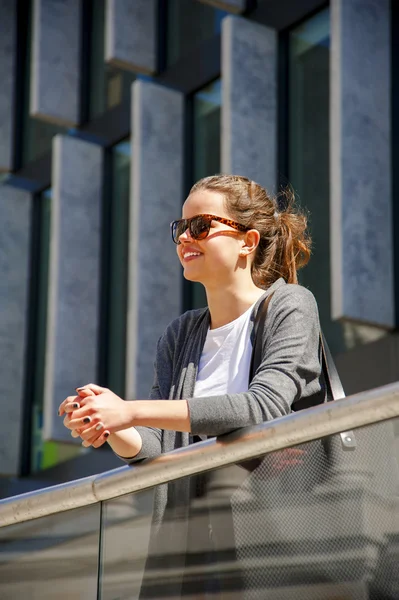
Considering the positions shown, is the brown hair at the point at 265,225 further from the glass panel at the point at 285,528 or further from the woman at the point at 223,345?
the glass panel at the point at 285,528

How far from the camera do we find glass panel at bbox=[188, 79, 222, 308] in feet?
41.9

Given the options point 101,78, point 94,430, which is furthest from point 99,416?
point 101,78

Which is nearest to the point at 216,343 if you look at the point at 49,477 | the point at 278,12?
the point at 278,12

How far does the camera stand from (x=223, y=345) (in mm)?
2764

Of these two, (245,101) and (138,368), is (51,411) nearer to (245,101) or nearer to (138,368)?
(138,368)

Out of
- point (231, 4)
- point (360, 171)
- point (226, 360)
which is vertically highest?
point (231, 4)

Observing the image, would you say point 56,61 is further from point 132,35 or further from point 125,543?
point 125,543

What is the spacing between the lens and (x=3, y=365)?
50.5ft

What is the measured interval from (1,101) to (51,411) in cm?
569

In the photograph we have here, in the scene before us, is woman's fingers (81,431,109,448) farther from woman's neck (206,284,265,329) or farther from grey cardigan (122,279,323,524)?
woman's neck (206,284,265,329)

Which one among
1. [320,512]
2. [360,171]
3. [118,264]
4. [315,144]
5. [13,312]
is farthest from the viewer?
[13,312]

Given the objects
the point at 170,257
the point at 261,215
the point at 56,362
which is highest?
the point at 170,257

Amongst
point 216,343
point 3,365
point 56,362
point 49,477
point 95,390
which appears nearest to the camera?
point 95,390

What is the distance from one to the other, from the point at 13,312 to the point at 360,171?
25.5 feet
